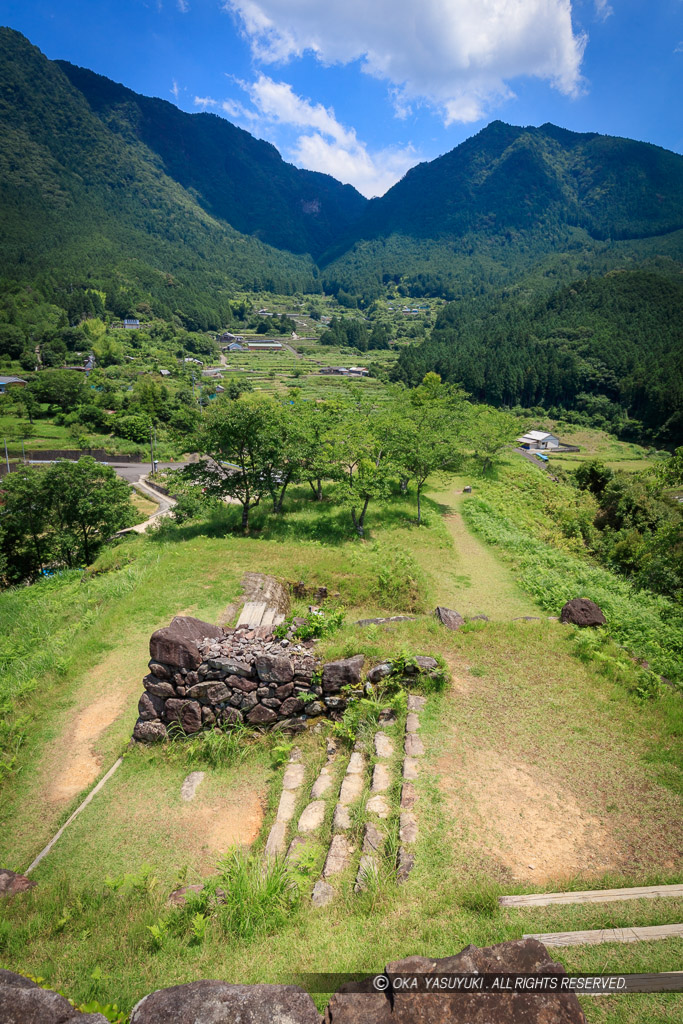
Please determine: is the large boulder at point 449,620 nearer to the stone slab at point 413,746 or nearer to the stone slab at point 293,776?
the stone slab at point 413,746

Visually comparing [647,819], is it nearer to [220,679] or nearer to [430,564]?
[220,679]

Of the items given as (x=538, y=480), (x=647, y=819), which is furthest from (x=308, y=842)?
(x=538, y=480)

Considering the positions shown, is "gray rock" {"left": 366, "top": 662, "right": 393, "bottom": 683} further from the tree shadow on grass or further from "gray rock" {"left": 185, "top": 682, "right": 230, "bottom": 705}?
the tree shadow on grass

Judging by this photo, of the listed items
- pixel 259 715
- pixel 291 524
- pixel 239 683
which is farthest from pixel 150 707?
pixel 291 524

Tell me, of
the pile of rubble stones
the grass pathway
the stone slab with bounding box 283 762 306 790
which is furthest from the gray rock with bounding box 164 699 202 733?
the grass pathway

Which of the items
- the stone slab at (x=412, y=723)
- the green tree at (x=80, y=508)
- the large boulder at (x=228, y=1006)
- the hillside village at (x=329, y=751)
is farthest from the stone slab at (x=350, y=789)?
the green tree at (x=80, y=508)

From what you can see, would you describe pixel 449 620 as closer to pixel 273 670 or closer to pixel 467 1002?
pixel 273 670
